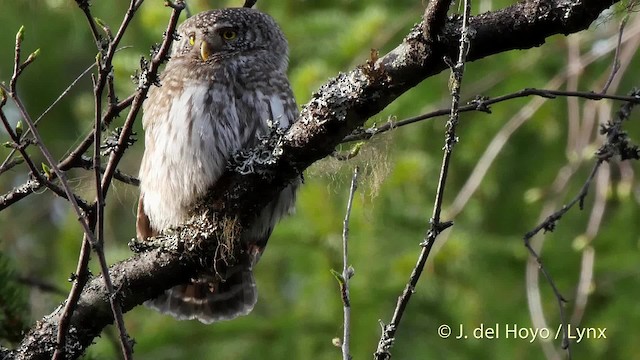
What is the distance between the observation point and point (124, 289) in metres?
2.88

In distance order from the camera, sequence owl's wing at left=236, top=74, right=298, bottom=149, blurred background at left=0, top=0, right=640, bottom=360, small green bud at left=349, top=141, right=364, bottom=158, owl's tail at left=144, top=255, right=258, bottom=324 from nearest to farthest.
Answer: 1. small green bud at left=349, top=141, right=364, bottom=158
2. owl's wing at left=236, top=74, right=298, bottom=149
3. owl's tail at left=144, top=255, right=258, bottom=324
4. blurred background at left=0, top=0, right=640, bottom=360

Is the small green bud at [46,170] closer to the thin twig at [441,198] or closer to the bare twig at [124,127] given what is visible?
the bare twig at [124,127]

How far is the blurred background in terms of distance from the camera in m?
4.98

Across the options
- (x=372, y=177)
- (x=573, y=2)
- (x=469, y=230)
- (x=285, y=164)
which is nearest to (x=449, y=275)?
(x=469, y=230)

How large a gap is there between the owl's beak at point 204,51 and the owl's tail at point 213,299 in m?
0.84

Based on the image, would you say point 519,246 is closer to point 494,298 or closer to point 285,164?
point 494,298

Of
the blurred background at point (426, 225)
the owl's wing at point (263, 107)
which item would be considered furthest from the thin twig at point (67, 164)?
the blurred background at point (426, 225)

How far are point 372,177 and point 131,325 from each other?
113 inches

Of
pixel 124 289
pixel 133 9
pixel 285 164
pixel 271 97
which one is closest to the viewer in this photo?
pixel 133 9

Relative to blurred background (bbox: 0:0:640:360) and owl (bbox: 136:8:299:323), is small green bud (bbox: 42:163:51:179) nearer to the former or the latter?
owl (bbox: 136:8:299:323)

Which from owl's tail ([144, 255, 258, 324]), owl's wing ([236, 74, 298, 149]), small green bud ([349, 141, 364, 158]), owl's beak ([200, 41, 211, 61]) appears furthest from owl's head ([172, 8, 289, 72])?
small green bud ([349, 141, 364, 158])

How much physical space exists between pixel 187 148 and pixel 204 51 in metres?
0.58

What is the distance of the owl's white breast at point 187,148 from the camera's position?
11.3 feet

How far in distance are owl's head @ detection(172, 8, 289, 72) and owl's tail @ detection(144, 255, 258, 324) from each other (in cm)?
85
